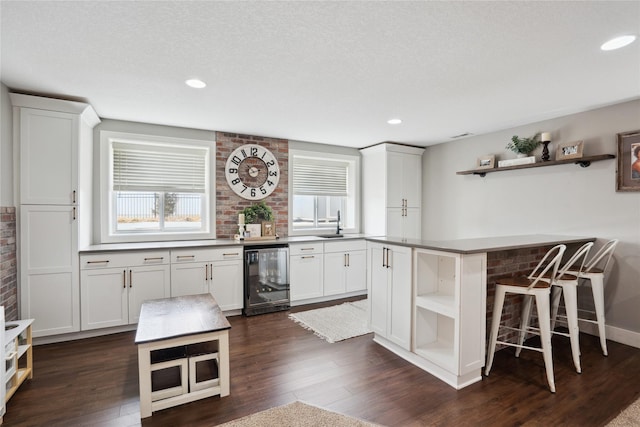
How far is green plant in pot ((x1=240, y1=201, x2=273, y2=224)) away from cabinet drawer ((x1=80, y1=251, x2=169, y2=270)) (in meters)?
1.23

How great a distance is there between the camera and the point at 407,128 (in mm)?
4164

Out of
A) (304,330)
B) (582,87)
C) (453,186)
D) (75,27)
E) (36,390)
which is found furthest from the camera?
(453,186)

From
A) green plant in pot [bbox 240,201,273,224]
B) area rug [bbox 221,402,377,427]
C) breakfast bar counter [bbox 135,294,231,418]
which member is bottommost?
area rug [bbox 221,402,377,427]

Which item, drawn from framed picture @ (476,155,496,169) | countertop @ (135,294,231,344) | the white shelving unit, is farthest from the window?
the white shelving unit

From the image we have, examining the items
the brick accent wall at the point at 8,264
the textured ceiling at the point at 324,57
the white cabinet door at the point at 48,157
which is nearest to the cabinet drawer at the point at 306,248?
the textured ceiling at the point at 324,57

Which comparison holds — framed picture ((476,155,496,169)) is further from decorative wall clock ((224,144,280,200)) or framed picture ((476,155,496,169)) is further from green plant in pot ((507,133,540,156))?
decorative wall clock ((224,144,280,200))

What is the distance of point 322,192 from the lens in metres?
5.25

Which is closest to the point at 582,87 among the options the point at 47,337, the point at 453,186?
the point at 453,186

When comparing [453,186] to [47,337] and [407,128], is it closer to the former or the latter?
[407,128]

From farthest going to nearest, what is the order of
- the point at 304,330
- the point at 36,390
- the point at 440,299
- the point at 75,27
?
the point at 304,330 → the point at 440,299 → the point at 36,390 → the point at 75,27

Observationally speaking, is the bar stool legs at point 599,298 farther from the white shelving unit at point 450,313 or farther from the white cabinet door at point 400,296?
the white cabinet door at point 400,296

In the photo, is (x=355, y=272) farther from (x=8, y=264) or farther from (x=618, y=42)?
(x=8, y=264)

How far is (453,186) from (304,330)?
10.8ft

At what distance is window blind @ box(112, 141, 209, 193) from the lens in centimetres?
→ 389
